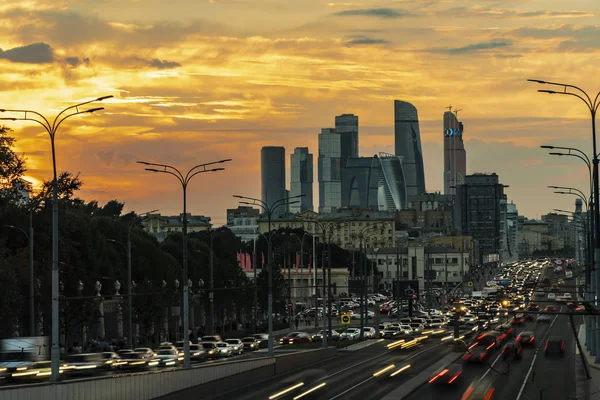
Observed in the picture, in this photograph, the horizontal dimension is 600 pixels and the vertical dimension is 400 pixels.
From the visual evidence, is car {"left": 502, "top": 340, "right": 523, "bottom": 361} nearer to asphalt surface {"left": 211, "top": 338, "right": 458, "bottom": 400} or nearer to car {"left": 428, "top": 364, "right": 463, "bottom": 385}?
asphalt surface {"left": 211, "top": 338, "right": 458, "bottom": 400}

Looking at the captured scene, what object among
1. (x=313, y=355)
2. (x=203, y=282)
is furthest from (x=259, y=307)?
(x=313, y=355)

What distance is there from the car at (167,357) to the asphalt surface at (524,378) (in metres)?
14.5

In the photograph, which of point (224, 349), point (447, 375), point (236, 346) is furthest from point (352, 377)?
point (236, 346)

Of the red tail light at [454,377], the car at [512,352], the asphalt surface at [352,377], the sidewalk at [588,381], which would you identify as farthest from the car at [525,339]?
the red tail light at [454,377]

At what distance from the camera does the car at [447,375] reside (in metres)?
62.0

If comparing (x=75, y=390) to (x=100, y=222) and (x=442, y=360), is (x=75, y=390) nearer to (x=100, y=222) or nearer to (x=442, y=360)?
(x=442, y=360)

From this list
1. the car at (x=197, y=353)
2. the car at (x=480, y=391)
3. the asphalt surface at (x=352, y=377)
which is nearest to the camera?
the car at (x=480, y=391)

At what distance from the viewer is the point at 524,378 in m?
64.8

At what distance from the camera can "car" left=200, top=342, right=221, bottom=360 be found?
8011cm

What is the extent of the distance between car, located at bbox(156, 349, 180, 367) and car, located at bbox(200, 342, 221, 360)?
749cm

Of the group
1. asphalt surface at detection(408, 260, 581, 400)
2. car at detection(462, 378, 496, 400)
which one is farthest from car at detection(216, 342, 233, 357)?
car at detection(462, 378, 496, 400)

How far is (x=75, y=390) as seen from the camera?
43.9 metres

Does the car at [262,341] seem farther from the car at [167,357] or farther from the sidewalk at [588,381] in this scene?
the sidewalk at [588,381]

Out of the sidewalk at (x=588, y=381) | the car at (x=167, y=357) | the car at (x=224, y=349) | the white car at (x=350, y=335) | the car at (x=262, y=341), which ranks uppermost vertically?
the car at (x=167, y=357)
